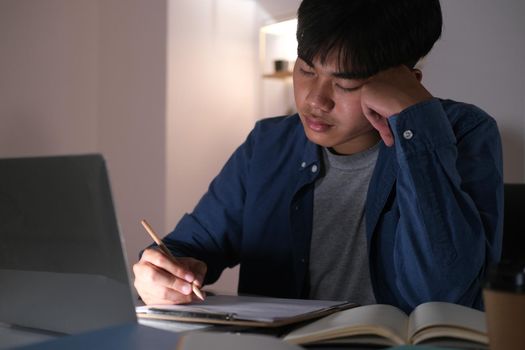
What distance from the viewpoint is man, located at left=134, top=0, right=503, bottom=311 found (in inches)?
38.8

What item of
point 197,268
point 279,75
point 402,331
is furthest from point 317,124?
point 279,75

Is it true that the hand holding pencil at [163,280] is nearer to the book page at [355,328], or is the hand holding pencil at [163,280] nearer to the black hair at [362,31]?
the book page at [355,328]

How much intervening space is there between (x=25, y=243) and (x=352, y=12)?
69 centimetres

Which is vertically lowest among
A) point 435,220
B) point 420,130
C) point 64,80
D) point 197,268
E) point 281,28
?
point 197,268

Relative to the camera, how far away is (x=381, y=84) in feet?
3.57

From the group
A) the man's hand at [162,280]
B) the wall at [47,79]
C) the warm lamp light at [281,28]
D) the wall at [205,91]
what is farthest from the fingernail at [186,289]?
the wall at [47,79]

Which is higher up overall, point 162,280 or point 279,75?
point 279,75

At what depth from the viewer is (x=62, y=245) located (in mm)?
701

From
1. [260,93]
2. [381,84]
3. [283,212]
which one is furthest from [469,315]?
[260,93]

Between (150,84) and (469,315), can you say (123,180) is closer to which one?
(150,84)

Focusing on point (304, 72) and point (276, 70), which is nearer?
point (304, 72)

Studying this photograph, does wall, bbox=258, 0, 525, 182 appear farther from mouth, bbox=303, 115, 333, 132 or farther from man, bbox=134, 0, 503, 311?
mouth, bbox=303, 115, 333, 132

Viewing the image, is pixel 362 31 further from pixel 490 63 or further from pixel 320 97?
pixel 490 63

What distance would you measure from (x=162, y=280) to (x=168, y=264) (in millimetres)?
37
